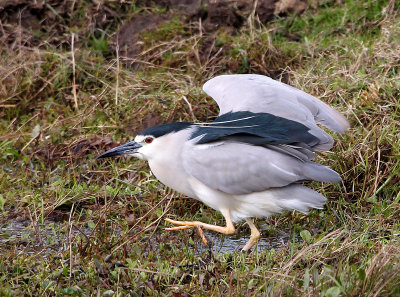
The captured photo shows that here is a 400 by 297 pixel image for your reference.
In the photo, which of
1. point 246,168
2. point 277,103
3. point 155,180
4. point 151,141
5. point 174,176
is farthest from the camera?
point 155,180

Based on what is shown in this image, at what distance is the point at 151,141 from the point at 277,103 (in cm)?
87

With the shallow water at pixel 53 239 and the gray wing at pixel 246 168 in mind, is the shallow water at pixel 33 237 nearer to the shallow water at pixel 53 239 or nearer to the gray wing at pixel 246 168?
the shallow water at pixel 53 239

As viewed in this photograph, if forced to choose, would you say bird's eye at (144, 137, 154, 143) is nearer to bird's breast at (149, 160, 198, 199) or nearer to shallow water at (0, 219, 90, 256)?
bird's breast at (149, 160, 198, 199)

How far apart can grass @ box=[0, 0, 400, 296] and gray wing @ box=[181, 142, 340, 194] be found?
37cm

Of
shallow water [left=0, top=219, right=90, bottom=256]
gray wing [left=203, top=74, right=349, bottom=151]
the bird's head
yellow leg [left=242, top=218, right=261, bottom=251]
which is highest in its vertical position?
gray wing [left=203, top=74, right=349, bottom=151]

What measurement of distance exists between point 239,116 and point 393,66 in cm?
179

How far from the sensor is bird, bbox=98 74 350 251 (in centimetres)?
446

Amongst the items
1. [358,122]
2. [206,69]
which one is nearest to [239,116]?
[358,122]

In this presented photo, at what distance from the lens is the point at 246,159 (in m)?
4.47

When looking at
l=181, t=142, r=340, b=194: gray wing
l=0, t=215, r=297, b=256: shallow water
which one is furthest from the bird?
l=0, t=215, r=297, b=256: shallow water

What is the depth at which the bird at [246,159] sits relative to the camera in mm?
4461

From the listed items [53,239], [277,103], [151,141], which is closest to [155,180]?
[151,141]

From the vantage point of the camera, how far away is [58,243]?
4793 mm

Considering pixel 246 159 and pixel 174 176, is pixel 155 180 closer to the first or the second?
pixel 174 176
